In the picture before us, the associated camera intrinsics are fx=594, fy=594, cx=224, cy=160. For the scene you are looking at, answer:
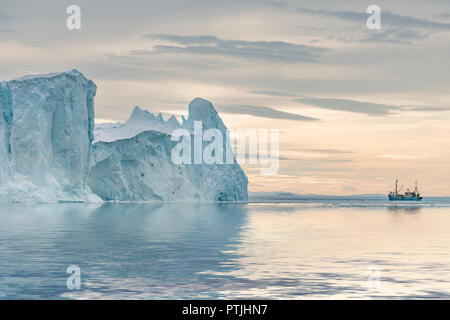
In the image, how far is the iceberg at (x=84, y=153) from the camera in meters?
71.9

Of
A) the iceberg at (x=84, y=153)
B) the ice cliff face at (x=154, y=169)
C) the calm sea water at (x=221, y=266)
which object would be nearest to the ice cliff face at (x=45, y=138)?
the iceberg at (x=84, y=153)

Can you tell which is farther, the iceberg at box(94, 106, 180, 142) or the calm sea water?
the iceberg at box(94, 106, 180, 142)

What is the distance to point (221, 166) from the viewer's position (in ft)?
328

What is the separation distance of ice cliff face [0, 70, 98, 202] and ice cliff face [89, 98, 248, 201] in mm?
7973

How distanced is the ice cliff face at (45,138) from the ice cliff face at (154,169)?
314 inches

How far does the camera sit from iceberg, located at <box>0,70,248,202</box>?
71.9 meters

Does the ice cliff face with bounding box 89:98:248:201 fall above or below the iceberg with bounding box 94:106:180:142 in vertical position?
below

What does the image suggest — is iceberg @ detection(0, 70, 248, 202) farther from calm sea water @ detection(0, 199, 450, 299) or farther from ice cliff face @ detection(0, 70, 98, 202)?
calm sea water @ detection(0, 199, 450, 299)

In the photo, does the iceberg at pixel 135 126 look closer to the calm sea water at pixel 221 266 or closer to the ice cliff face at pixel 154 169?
the ice cliff face at pixel 154 169

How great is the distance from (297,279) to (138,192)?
77601mm

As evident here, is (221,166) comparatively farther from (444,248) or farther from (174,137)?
(444,248)

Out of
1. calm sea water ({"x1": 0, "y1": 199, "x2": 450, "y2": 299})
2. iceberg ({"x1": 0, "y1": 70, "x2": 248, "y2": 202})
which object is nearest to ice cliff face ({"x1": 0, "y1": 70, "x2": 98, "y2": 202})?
iceberg ({"x1": 0, "y1": 70, "x2": 248, "y2": 202})
